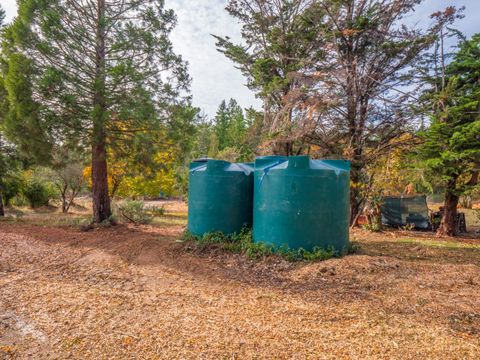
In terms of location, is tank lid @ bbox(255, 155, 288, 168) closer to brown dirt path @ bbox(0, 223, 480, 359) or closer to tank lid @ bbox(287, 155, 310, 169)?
tank lid @ bbox(287, 155, 310, 169)

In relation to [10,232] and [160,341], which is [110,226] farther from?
[160,341]

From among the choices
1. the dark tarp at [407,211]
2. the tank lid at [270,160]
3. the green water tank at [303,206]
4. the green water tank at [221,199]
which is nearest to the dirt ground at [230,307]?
the green water tank at [303,206]

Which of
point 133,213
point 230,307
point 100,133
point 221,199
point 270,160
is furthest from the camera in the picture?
point 133,213

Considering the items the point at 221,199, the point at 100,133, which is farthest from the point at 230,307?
the point at 100,133

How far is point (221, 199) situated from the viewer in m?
6.42

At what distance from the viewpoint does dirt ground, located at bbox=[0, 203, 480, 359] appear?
260 cm

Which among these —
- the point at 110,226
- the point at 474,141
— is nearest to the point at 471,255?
the point at 474,141

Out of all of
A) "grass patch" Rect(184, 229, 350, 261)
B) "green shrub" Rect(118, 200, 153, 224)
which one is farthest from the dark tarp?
"green shrub" Rect(118, 200, 153, 224)

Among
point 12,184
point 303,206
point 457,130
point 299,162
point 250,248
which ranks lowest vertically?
point 250,248

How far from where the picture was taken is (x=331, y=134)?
10.9m

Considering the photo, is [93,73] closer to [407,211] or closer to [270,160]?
[270,160]

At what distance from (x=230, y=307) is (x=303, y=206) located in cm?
240

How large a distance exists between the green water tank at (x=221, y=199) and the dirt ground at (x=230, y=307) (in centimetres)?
81

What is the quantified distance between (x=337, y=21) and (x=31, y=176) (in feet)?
66.8
